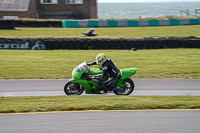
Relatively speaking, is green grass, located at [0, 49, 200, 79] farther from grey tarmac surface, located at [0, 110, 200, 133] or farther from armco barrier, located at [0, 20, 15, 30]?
armco barrier, located at [0, 20, 15, 30]

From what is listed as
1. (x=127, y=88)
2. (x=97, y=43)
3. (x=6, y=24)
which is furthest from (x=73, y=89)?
(x=6, y=24)

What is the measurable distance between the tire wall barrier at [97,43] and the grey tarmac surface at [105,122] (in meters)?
14.8

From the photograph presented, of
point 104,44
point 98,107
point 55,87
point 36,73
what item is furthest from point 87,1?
point 98,107

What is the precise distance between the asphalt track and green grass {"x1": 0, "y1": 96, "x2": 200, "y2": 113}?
170cm

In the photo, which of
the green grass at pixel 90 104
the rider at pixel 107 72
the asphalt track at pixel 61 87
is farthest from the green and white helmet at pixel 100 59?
the asphalt track at pixel 61 87

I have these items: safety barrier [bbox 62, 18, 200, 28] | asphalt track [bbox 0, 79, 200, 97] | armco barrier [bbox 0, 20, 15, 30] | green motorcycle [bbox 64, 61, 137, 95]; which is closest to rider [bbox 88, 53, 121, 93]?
green motorcycle [bbox 64, 61, 137, 95]

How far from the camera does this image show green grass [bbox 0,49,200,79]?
14.2 metres

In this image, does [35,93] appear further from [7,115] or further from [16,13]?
[16,13]

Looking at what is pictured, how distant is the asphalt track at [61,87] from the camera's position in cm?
1057

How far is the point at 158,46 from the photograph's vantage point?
2219 cm

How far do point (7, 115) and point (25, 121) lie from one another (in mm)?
733

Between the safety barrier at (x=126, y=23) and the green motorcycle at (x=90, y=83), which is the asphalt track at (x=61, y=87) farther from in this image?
the safety barrier at (x=126, y=23)

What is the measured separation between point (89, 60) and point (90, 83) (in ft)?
26.1

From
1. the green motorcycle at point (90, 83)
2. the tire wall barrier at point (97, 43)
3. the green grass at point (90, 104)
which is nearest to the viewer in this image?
the green grass at point (90, 104)
